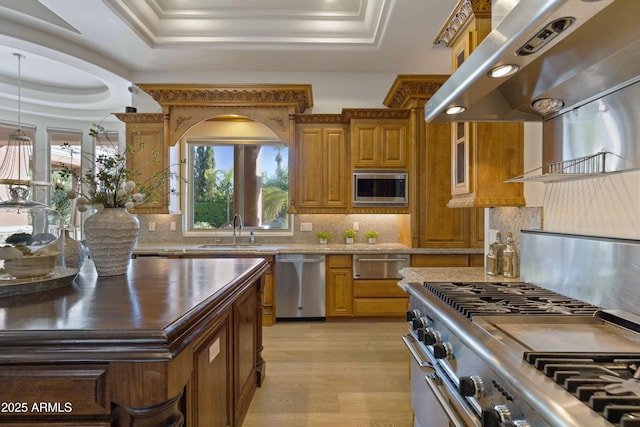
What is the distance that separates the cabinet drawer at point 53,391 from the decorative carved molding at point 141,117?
368cm

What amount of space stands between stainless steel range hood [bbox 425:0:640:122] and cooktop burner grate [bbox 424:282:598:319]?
31.4 inches

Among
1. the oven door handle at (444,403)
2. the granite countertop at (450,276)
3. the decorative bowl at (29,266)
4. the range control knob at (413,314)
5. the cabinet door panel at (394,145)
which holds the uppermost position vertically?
the cabinet door panel at (394,145)

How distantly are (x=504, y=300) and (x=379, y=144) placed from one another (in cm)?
285

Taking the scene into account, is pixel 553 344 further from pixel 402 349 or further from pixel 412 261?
pixel 412 261

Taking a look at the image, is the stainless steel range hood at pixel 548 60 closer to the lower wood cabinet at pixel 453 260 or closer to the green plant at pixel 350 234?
the lower wood cabinet at pixel 453 260

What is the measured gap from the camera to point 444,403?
3.78ft

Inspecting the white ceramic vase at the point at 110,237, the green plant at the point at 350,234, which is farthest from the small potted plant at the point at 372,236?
the white ceramic vase at the point at 110,237

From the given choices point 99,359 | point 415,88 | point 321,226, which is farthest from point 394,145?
point 99,359

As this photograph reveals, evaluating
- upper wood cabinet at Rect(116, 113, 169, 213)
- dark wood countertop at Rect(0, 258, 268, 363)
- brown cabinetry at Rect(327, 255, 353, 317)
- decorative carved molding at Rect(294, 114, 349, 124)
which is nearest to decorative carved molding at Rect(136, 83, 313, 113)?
decorative carved molding at Rect(294, 114, 349, 124)

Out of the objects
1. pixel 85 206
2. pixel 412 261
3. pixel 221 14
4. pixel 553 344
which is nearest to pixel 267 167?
pixel 221 14

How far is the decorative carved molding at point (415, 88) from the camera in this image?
11.3 feet

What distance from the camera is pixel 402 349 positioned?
2969 millimetres

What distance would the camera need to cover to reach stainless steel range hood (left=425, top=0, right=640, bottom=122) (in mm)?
781

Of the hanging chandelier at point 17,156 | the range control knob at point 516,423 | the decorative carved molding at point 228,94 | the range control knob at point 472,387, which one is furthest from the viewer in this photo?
the hanging chandelier at point 17,156
